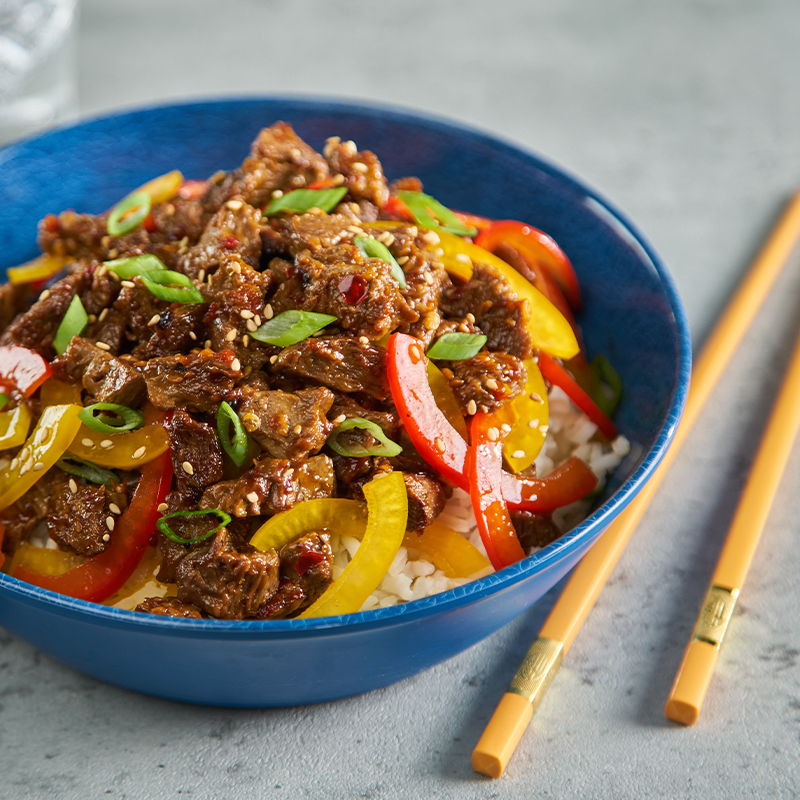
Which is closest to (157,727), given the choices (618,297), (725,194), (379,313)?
(379,313)

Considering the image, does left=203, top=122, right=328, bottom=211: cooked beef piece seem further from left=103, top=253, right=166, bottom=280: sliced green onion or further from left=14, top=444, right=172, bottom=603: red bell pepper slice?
left=14, top=444, right=172, bottom=603: red bell pepper slice

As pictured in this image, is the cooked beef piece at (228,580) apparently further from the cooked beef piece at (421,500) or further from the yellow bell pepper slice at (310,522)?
the cooked beef piece at (421,500)

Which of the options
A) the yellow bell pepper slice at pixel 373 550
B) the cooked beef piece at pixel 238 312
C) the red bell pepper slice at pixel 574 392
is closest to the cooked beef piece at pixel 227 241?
the cooked beef piece at pixel 238 312

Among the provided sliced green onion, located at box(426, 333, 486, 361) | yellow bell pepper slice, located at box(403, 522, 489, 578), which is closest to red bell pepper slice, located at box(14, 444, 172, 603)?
yellow bell pepper slice, located at box(403, 522, 489, 578)

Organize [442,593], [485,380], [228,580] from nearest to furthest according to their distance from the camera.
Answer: [442,593] < [228,580] < [485,380]

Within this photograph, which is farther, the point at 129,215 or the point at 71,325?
the point at 129,215

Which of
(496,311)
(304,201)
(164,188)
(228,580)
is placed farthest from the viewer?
(164,188)

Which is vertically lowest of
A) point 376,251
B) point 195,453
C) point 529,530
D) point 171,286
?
point 529,530

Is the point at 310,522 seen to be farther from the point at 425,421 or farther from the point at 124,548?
the point at 124,548

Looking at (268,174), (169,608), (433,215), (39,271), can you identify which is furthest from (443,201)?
(169,608)
